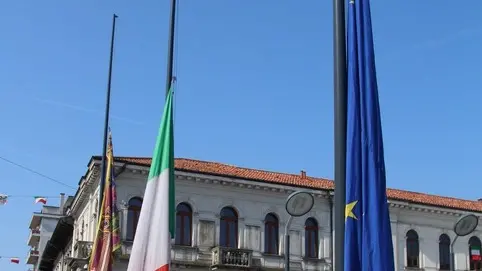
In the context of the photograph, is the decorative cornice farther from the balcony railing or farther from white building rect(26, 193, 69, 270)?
white building rect(26, 193, 69, 270)

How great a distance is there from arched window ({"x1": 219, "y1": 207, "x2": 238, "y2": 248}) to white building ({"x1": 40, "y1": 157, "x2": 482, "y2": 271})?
5 cm

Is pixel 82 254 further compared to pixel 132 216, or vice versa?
pixel 82 254

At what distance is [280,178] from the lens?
4022 centimetres

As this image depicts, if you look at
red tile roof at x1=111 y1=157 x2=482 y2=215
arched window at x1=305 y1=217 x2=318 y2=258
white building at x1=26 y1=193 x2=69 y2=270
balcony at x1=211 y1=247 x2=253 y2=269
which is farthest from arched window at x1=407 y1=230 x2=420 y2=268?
white building at x1=26 y1=193 x2=69 y2=270

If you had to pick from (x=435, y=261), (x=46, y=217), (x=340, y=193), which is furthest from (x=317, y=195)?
(x=46, y=217)

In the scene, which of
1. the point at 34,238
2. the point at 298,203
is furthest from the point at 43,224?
the point at 298,203

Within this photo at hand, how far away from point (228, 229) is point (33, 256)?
57.6m

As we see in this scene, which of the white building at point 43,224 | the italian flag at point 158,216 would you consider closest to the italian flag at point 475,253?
the italian flag at point 158,216

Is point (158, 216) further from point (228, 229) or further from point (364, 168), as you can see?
point (228, 229)

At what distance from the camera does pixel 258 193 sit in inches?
1492

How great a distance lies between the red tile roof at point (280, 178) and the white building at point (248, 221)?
0.25ft

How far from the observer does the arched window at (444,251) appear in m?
41.5

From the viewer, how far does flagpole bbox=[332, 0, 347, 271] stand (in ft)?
22.8

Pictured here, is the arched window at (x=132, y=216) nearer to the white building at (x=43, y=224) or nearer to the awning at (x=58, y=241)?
the awning at (x=58, y=241)
